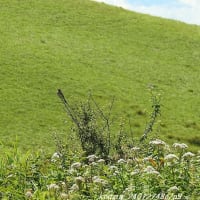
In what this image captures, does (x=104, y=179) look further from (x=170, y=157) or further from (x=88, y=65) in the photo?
(x=88, y=65)

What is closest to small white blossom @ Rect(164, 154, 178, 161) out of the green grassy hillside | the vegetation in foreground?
the vegetation in foreground

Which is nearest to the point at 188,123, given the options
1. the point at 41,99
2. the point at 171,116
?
the point at 171,116

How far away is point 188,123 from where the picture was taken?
24.9 metres

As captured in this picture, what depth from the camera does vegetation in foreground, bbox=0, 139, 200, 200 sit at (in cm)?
784

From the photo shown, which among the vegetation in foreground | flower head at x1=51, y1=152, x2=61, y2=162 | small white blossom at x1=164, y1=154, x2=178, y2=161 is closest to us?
the vegetation in foreground

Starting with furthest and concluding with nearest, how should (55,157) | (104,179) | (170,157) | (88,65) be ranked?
(88,65) → (55,157) → (104,179) → (170,157)

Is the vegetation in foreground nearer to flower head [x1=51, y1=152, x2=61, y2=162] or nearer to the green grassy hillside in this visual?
flower head [x1=51, y1=152, x2=61, y2=162]

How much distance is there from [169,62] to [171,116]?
24.4ft

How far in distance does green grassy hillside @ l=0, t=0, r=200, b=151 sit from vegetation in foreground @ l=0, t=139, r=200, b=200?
11.5 m

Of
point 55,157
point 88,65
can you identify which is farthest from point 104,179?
point 88,65

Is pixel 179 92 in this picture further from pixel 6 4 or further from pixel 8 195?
pixel 8 195

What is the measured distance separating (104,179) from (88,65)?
21339 millimetres

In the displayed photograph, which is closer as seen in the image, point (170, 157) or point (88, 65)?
point (170, 157)

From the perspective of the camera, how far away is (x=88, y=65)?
98.5 ft
